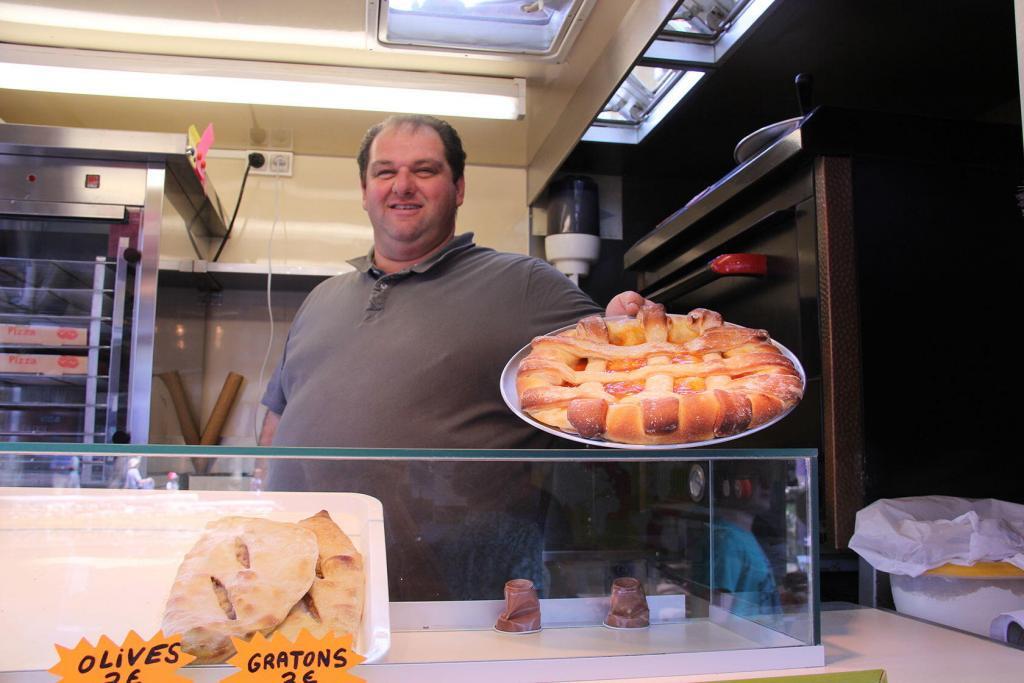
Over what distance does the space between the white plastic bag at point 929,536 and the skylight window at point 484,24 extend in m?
1.22

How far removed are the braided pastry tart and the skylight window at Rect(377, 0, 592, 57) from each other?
1.07 meters

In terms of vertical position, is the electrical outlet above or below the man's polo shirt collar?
above

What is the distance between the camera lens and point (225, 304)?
2.76m

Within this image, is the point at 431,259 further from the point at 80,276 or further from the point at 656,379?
the point at 80,276

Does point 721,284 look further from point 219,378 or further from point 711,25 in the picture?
point 219,378

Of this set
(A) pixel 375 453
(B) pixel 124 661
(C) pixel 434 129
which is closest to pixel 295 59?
(C) pixel 434 129

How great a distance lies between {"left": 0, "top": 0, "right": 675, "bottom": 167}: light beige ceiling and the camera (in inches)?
79.7

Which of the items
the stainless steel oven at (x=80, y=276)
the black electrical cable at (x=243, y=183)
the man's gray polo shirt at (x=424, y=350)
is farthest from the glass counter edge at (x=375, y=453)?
the black electrical cable at (x=243, y=183)

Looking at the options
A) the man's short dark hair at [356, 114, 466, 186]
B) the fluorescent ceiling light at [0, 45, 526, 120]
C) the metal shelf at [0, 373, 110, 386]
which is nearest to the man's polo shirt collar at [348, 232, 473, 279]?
the man's short dark hair at [356, 114, 466, 186]

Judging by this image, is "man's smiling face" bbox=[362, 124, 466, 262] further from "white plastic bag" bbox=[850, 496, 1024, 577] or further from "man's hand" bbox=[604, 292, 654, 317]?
"white plastic bag" bbox=[850, 496, 1024, 577]

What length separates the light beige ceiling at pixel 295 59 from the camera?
2023 mm

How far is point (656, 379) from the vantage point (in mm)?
801

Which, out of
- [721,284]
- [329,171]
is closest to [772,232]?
[721,284]

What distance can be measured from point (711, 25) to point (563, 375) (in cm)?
106
